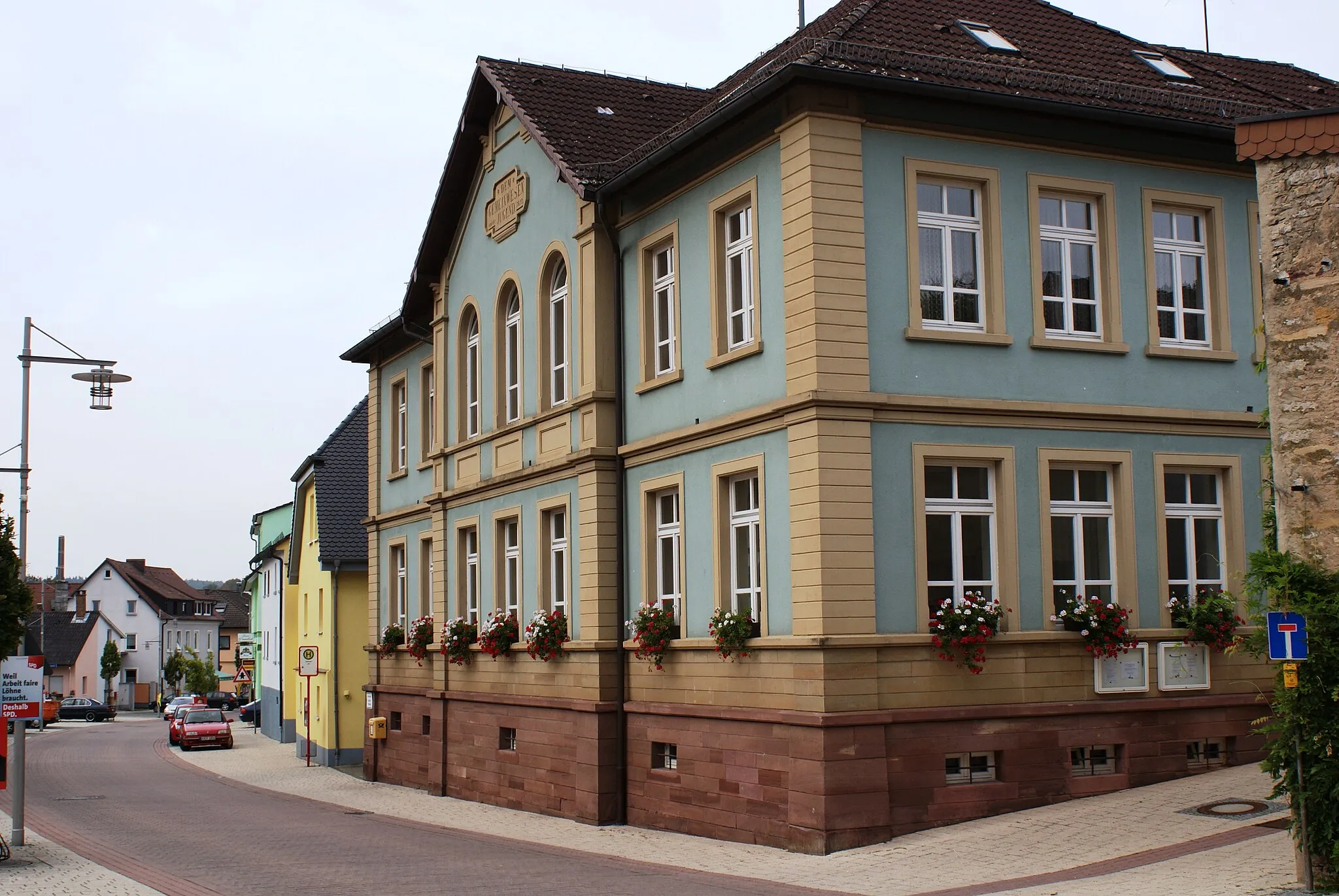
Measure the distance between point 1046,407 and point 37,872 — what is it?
1203 cm

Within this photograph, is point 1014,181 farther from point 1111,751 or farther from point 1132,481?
point 1111,751

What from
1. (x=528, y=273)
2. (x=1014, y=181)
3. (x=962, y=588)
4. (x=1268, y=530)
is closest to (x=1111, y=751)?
(x=962, y=588)

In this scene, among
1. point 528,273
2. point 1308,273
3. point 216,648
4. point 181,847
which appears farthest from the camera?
point 216,648

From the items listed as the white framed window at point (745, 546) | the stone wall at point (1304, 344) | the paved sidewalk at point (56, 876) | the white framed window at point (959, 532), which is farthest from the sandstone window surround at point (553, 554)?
the stone wall at point (1304, 344)

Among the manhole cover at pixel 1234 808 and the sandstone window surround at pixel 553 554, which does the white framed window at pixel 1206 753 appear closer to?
the manhole cover at pixel 1234 808

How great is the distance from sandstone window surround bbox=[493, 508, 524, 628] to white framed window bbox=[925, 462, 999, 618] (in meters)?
8.66

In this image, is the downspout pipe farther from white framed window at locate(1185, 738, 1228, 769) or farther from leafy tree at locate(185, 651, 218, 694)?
leafy tree at locate(185, 651, 218, 694)

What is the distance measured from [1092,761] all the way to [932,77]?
7.66 metres

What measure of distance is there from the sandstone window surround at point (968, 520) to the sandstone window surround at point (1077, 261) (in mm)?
1799

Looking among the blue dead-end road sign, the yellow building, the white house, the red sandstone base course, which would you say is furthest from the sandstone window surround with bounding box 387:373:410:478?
the white house

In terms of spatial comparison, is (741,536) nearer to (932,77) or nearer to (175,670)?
(932,77)

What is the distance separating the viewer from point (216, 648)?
125 metres

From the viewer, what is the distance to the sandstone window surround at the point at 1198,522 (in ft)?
58.7

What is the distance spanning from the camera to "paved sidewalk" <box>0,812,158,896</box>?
1509cm
